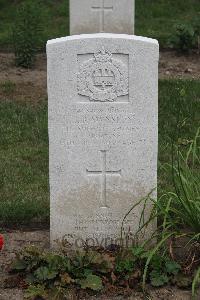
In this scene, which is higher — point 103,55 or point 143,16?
point 143,16

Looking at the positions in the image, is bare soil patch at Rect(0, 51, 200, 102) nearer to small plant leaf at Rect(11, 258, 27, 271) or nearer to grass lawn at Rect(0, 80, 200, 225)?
grass lawn at Rect(0, 80, 200, 225)

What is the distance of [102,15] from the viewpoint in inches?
388

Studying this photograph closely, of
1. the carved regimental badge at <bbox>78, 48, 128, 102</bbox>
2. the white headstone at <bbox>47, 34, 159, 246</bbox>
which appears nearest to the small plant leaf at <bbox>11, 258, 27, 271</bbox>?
the white headstone at <bbox>47, 34, 159, 246</bbox>

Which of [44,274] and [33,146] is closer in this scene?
[44,274]

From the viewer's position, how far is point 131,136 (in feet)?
16.5

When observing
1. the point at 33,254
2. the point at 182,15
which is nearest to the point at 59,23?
the point at 182,15

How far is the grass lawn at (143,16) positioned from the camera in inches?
451

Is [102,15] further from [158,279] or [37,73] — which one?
[158,279]

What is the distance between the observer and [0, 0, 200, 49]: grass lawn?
11.5 meters

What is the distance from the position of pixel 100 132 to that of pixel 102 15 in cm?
505

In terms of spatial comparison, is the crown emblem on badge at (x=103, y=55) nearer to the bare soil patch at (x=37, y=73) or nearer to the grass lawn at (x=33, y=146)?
the grass lawn at (x=33, y=146)

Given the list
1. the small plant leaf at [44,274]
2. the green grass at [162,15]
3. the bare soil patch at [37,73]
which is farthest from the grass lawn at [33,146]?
the green grass at [162,15]

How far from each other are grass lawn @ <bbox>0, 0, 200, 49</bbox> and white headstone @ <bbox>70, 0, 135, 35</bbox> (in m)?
1.38

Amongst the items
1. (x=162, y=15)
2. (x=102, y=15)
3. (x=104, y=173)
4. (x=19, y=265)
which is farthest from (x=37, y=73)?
(x=19, y=265)
